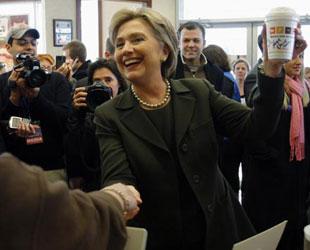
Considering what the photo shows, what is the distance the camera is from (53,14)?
6.33 meters

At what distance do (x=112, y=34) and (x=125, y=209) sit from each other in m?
0.78

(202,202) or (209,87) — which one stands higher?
(209,87)

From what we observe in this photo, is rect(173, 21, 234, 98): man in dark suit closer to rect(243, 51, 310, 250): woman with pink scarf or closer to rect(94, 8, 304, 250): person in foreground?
rect(243, 51, 310, 250): woman with pink scarf

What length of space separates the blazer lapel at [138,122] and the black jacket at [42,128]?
0.93 meters

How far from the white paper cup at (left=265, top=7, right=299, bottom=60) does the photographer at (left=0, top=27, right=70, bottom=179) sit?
50.0 inches

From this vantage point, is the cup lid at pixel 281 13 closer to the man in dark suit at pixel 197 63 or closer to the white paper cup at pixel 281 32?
the white paper cup at pixel 281 32

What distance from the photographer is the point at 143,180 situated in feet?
4.50

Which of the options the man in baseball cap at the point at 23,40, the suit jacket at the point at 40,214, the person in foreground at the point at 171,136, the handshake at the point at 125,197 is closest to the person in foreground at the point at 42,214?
the suit jacket at the point at 40,214

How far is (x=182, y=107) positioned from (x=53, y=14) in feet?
17.2

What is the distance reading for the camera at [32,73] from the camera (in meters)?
2.24

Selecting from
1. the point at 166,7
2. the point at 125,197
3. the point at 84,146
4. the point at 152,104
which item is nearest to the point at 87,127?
the point at 84,146

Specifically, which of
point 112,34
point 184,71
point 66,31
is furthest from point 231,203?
point 66,31

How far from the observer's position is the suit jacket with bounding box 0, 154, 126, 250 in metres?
0.68

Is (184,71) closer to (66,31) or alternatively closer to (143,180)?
(143,180)
